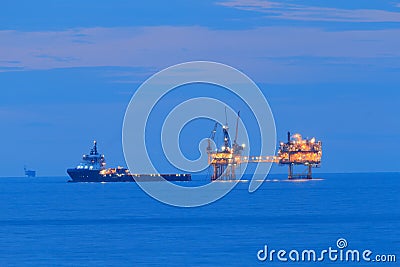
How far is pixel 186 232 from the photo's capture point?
84312 millimetres

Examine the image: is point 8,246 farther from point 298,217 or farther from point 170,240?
point 298,217

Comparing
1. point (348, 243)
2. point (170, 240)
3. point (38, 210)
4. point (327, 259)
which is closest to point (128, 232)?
point (170, 240)

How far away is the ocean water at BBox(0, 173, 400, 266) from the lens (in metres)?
66.1

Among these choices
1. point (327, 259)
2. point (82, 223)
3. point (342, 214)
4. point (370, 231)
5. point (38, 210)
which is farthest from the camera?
point (38, 210)

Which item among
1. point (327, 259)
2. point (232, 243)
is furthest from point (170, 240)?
point (327, 259)

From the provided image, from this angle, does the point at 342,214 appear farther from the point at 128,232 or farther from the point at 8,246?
the point at 8,246

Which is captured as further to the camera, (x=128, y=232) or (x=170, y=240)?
(x=128, y=232)

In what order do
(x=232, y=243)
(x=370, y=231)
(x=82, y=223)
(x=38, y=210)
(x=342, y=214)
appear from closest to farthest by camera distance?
(x=232, y=243) < (x=370, y=231) < (x=82, y=223) < (x=342, y=214) < (x=38, y=210)

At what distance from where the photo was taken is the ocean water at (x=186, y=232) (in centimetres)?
6606

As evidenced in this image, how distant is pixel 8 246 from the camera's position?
73875mm

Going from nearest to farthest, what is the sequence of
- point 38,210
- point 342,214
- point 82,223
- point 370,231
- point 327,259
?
point 327,259, point 370,231, point 82,223, point 342,214, point 38,210

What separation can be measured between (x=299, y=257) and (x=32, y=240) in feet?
72.4

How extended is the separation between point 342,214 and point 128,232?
2913 centimetres

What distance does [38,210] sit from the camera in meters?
121
